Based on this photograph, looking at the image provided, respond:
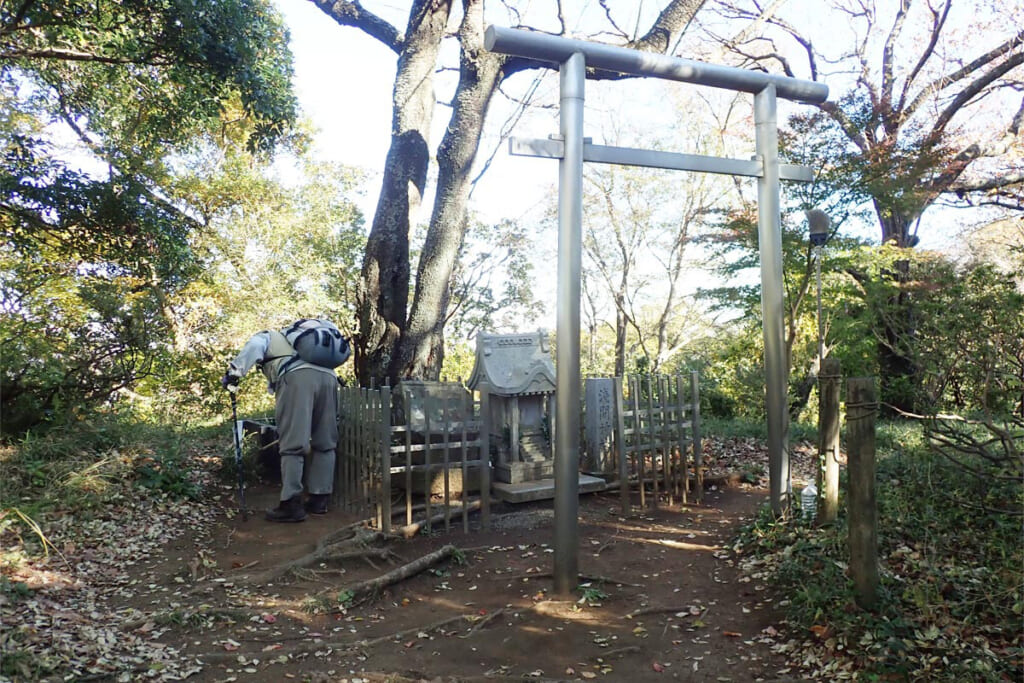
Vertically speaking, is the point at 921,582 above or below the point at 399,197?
below

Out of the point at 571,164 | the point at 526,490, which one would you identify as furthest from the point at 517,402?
the point at 571,164

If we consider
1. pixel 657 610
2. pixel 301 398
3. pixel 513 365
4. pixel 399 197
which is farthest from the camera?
pixel 399 197

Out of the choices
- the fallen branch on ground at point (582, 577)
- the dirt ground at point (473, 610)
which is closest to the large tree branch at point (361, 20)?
the dirt ground at point (473, 610)

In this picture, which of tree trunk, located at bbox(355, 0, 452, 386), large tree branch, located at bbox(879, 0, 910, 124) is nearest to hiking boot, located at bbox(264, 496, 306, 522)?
tree trunk, located at bbox(355, 0, 452, 386)

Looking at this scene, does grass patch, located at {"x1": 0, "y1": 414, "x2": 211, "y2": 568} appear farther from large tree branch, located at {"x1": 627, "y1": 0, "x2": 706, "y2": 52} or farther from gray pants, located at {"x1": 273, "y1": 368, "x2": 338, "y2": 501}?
large tree branch, located at {"x1": 627, "y1": 0, "x2": 706, "y2": 52}

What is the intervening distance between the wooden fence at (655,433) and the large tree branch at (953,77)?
1017 cm

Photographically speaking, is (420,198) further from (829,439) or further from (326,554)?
(829,439)

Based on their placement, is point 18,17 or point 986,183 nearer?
point 18,17

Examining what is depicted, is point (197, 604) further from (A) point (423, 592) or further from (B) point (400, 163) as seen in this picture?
(B) point (400, 163)

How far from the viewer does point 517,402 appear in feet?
25.2

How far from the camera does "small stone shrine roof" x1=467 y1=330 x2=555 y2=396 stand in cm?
764

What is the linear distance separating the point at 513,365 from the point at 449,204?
2.29m

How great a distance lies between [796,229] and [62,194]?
32.5ft

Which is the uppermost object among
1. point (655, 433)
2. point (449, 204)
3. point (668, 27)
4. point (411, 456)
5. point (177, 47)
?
point (668, 27)
